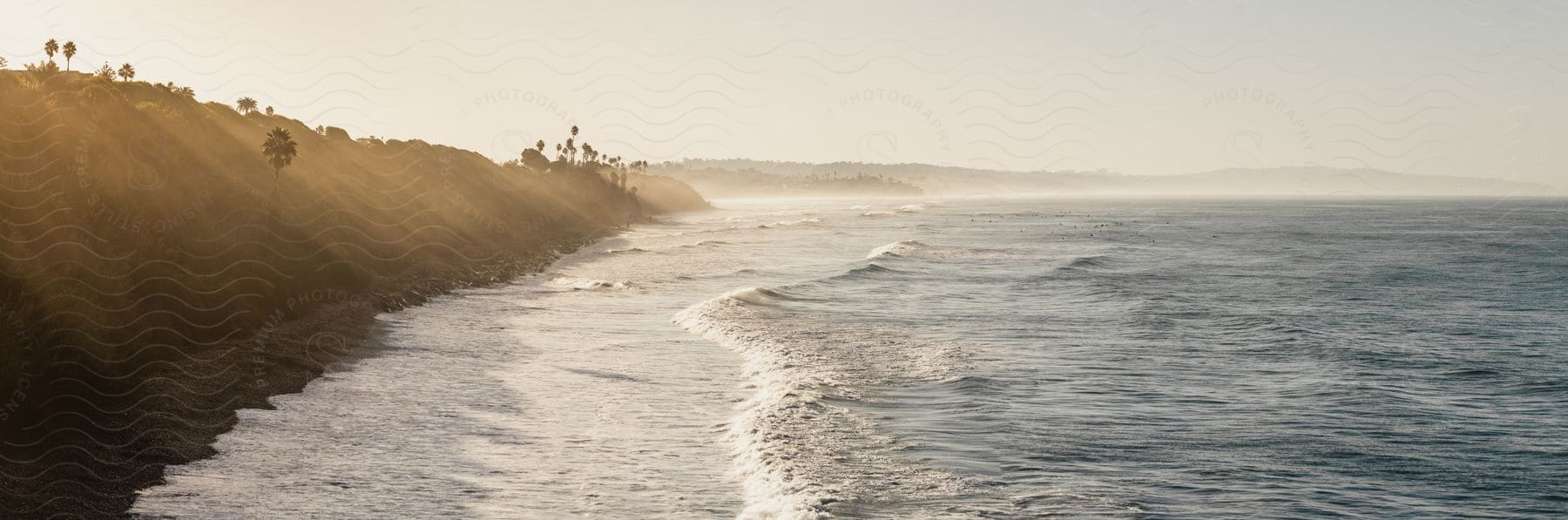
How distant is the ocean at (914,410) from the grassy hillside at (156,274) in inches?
64.2

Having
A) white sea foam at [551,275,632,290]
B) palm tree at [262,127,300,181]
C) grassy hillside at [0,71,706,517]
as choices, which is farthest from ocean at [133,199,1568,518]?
palm tree at [262,127,300,181]

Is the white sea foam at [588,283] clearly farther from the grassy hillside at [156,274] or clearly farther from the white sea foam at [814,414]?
the white sea foam at [814,414]

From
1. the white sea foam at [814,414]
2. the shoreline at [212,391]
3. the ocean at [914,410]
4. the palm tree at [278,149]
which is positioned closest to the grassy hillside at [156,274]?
the shoreline at [212,391]

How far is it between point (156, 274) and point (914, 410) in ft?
72.7

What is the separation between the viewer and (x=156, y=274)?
3186 centimetres

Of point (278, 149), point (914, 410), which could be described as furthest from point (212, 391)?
point (278, 149)

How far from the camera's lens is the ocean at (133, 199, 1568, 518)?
18391mm

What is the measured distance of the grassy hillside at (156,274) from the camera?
66.0ft

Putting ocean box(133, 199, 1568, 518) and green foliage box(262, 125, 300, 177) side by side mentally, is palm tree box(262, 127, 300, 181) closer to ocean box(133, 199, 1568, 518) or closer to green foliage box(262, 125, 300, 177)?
green foliage box(262, 125, 300, 177)

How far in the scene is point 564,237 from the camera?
99.9 metres

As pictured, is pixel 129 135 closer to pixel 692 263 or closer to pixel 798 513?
pixel 692 263

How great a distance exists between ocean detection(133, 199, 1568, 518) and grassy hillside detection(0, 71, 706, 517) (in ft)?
5.35

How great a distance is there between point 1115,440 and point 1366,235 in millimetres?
124192

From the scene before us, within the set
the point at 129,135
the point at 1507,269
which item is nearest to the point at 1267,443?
the point at 129,135
